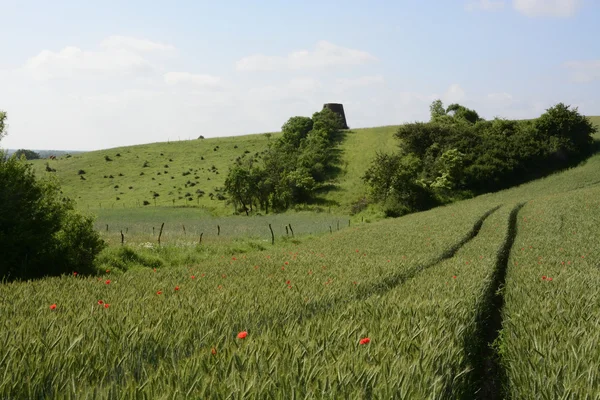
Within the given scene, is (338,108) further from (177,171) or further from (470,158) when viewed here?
(470,158)

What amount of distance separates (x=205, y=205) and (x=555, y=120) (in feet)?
168

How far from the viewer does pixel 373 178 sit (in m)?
58.2

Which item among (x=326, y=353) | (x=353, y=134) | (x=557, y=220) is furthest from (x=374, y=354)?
(x=353, y=134)

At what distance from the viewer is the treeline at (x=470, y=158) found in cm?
5656

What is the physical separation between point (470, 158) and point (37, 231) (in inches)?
2252

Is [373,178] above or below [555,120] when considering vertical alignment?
below

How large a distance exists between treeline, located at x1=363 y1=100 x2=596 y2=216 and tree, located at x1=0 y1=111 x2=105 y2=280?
4007 cm

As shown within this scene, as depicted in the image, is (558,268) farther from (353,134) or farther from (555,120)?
(353,134)

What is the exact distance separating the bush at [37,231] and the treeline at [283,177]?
45904mm

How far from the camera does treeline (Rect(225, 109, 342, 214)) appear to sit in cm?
6359

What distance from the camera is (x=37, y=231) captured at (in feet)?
50.2

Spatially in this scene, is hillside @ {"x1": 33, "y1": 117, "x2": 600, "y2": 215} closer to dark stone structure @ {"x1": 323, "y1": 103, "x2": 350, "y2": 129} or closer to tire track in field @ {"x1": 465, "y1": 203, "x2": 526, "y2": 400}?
dark stone structure @ {"x1": 323, "y1": 103, "x2": 350, "y2": 129}

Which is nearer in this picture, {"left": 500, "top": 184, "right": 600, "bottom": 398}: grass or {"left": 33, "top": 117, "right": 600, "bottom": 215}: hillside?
{"left": 500, "top": 184, "right": 600, "bottom": 398}: grass

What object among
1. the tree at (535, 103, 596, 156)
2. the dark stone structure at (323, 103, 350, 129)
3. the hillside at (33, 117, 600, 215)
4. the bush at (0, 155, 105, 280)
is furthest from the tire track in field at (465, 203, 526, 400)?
the dark stone structure at (323, 103, 350, 129)
